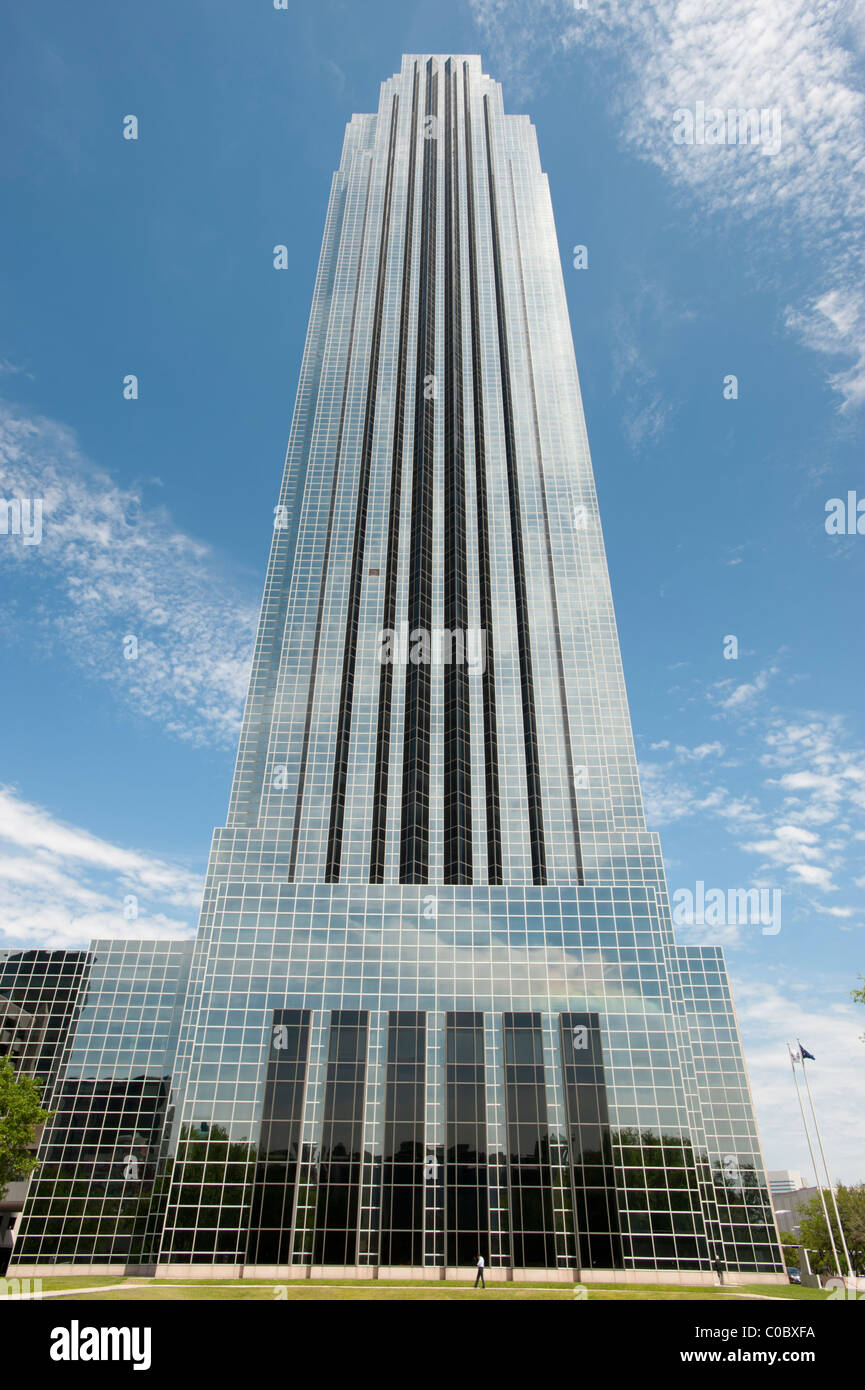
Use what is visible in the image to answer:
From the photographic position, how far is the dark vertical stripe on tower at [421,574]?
9062cm

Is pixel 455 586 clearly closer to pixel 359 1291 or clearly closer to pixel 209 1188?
pixel 209 1188

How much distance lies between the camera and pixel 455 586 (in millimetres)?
106062

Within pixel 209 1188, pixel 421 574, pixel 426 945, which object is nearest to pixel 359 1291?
pixel 209 1188

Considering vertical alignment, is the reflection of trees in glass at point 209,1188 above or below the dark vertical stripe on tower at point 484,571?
below

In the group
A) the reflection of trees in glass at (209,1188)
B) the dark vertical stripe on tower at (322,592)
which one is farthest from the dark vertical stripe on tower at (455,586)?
the reflection of trees in glass at (209,1188)

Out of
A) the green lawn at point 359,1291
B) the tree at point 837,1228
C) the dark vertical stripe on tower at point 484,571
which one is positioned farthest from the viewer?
the tree at point 837,1228

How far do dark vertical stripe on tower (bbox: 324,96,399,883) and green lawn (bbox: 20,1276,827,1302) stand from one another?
120 feet

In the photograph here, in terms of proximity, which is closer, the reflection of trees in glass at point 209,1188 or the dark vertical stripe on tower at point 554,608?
the reflection of trees in glass at point 209,1188

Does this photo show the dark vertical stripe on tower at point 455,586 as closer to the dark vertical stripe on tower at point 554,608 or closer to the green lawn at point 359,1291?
the dark vertical stripe on tower at point 554,608

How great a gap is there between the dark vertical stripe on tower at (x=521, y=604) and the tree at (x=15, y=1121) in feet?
171

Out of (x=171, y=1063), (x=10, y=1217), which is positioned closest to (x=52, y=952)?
(x=171, y=1063)

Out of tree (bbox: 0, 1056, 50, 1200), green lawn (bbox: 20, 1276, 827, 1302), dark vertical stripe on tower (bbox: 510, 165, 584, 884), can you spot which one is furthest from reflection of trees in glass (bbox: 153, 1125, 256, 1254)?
dark vertical stripe on tower (bbox: 510, 165, 584, 884)

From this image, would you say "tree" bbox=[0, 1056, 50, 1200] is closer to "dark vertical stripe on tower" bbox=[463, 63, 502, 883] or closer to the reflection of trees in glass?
the reflection of trees in glass

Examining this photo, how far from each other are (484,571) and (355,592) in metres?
18.0
